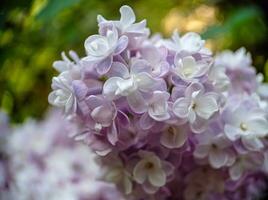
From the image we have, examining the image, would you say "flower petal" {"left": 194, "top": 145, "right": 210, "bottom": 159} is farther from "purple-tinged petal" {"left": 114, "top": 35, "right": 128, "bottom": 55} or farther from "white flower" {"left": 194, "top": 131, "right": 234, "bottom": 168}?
"purple-tinged petal" {"left": 114, "top": 35, "right": 128, "bottom": 55}

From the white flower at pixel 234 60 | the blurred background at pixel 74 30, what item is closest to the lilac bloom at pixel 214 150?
the white flower at pixel 234 60

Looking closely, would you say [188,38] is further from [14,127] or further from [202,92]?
[14,127]

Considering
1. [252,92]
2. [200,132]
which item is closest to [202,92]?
[200,132]

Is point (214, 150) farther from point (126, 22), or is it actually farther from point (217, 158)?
point (126, 22)

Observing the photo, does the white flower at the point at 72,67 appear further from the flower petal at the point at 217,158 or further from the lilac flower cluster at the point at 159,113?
the flower petal at the point at 217,158

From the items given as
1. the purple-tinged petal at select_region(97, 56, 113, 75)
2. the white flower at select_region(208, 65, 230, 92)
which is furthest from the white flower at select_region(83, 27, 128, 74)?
the white flower at select_region(208, 65, 230, 92)
